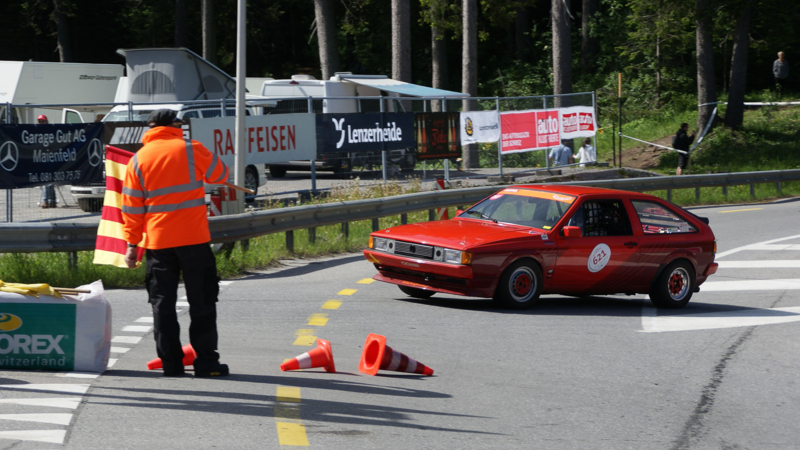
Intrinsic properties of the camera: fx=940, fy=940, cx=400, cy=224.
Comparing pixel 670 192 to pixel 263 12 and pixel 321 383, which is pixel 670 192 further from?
pixel 263 12

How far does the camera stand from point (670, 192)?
23125mm

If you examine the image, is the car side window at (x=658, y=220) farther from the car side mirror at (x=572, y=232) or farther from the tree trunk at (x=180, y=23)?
the tree trunk at (x=180, y=23)

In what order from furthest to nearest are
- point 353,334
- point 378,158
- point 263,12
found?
point 263,12, point 378,158, point 353,334

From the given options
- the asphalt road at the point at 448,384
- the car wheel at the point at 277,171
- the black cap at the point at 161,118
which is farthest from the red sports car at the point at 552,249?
the car wheel at the point at 277,171

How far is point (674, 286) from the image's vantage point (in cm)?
1058

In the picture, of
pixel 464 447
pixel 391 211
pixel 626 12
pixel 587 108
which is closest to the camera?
pixel 464 447

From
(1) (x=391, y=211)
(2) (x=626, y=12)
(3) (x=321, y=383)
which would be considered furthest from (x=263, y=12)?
(3) (x=321, y=383)

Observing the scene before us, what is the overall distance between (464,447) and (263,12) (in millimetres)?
46737

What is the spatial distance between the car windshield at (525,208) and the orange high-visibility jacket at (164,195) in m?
4.73

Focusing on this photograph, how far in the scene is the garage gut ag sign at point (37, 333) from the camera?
6277 millimetres

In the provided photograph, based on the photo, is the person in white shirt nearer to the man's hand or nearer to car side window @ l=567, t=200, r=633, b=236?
car side window @ l=567, t=200, r=633, b=236

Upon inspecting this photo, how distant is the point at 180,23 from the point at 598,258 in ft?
122

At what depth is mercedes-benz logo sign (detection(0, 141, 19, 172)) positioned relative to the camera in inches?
541

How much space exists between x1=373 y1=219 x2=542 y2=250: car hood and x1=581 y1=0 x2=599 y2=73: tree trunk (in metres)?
37.9
